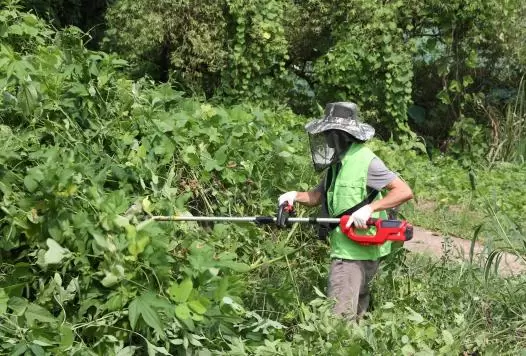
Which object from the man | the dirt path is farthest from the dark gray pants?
the dirt path

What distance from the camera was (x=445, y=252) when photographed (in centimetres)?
503

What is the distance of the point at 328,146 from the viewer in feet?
14.2

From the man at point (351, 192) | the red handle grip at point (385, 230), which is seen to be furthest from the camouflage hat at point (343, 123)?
the red handle grip at point (385, 230)

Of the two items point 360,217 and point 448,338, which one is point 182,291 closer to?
point 360,217

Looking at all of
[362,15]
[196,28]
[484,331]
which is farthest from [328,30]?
[484,331]

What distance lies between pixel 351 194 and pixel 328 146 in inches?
12.3

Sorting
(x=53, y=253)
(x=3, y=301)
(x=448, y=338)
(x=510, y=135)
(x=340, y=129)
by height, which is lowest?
(x=510, y=135)

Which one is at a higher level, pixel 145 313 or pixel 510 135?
pixel 145 313

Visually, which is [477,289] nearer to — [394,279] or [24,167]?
[394,279]

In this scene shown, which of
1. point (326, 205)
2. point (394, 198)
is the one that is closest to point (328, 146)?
point (326, 205)

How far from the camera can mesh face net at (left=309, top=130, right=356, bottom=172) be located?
421 centimetres

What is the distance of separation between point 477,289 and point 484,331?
0.38 metres

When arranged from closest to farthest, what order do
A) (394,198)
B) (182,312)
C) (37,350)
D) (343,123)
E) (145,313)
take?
(37,350)
(145,313)
(182,312)
(394,198)
(343,123)

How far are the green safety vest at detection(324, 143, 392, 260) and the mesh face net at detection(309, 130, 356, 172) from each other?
0.13 ft
